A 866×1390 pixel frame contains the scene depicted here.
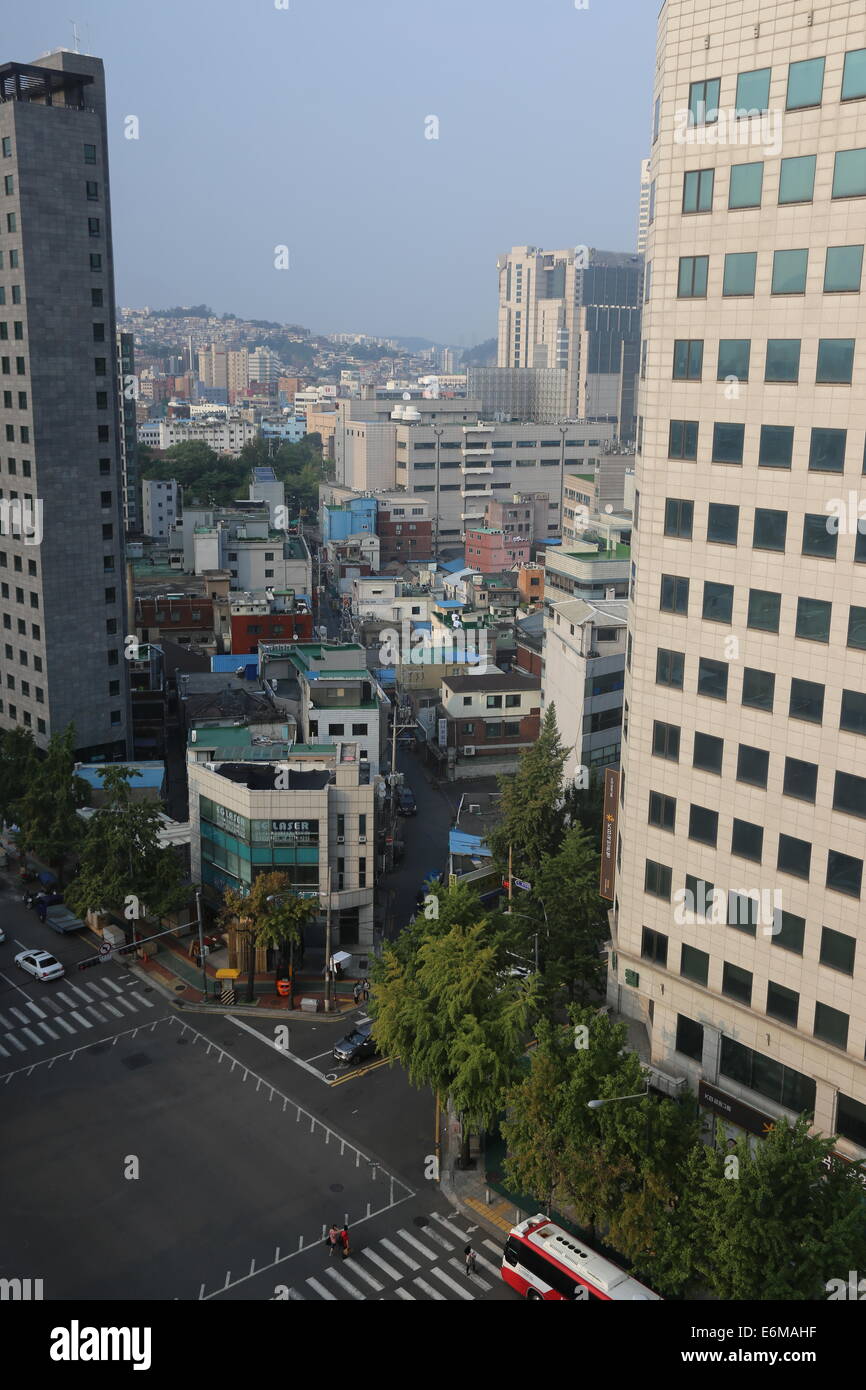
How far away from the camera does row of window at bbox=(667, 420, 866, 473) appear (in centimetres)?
2914

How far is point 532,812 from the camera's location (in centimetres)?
4953

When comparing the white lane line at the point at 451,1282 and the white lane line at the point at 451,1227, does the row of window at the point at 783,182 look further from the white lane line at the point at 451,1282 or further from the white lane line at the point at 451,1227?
the white lane line at the point at 451,1282

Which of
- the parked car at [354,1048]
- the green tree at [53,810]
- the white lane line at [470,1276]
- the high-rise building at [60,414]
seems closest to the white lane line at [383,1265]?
the white lane line at [470,1276]

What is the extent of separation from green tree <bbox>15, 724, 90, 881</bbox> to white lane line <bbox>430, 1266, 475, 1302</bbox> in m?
27.1

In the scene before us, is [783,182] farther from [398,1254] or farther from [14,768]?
[14,768]

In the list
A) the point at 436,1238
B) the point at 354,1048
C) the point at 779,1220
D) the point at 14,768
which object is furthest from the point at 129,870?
the point at 779,1220

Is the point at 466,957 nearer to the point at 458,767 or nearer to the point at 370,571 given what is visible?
the point at 458,767

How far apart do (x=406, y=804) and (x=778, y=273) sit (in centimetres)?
4213

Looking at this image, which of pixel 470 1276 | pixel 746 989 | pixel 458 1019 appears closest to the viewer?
pixel 470 1276

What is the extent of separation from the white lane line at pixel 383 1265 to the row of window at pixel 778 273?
2713 centimetres

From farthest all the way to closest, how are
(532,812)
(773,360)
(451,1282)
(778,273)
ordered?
(532,812) → (451,1282) → (773,360) → (778,273)

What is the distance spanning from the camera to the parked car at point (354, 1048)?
4082cm

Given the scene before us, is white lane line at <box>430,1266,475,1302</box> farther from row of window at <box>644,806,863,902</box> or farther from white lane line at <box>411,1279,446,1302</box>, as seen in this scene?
A: row of window at <box>644,806,863,902</box>

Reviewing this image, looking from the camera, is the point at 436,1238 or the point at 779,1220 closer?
the point at 779,1220
